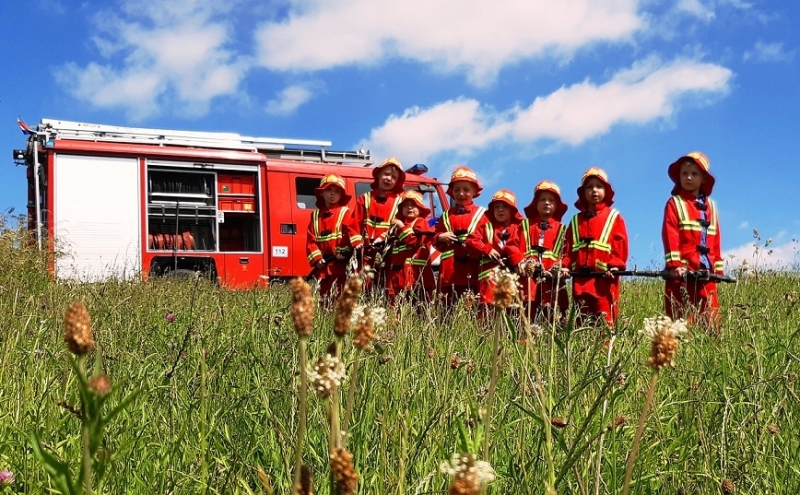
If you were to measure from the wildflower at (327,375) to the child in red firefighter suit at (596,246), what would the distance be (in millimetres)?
5877

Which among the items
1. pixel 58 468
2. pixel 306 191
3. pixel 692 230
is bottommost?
pixel 58 468

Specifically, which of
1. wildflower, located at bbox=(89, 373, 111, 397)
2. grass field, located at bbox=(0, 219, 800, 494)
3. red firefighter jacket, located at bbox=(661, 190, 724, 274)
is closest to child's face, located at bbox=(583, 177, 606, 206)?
red firefighter jacket, located at bbox=(661, 190, 724, 274)

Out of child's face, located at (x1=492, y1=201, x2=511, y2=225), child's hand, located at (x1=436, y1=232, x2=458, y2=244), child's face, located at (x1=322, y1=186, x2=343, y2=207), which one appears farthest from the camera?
child's face, located at (x1=322, y1=186, x2=343, y2=207)

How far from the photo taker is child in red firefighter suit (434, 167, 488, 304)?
289 inches

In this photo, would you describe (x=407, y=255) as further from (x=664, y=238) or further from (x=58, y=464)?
(x=58, y=464)

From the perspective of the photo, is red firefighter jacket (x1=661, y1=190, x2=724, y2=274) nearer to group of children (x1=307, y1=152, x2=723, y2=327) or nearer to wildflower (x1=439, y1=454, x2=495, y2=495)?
group of children (x1=307, y1=152, x2=723, y2=327)

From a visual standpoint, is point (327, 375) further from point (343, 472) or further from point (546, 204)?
point (546, 204)

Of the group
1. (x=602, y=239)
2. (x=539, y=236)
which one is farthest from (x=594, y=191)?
(x=539, y=236)

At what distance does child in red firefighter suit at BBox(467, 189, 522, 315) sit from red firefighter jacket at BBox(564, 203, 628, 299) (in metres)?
0.55

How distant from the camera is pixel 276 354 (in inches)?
116

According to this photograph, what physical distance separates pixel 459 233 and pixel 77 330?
22.7ft

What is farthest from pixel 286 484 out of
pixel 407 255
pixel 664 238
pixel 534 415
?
pixel 407 255

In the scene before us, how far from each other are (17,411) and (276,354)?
102 cm

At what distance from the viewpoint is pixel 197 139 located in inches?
514
